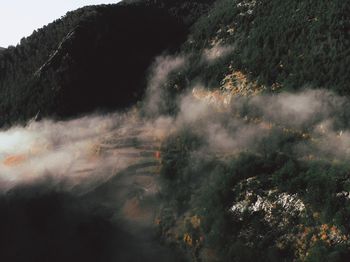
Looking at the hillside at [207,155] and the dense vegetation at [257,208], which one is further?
the hillside at [207,155]

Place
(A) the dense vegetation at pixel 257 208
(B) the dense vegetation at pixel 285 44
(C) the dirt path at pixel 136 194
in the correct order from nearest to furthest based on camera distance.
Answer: (A) the dense vegetation at pixel 257 208 < (C) the dirt path at pixel 136 194 < (B) the dense vegetation at pixel 285 44

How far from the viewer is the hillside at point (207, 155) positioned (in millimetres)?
120500

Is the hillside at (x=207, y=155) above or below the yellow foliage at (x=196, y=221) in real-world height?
above

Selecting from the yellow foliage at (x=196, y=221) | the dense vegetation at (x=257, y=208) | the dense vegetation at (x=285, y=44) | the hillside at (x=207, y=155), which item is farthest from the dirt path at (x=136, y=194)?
the dense vegetation at (x=285, y=44)

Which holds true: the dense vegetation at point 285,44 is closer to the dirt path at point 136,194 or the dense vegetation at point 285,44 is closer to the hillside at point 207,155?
the hillside at point 207,155

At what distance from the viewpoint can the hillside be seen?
395 ft

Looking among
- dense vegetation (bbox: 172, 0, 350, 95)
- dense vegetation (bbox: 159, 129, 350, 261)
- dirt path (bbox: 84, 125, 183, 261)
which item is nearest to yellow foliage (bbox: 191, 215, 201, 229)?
dense vegetation (bbox: 159, 129, 350, 261)

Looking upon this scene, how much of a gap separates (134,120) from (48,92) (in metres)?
32.7

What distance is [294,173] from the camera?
126250mm

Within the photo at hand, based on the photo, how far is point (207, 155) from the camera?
157m

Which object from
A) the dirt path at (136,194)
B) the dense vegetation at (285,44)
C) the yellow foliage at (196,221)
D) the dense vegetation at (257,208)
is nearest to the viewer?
the dense vegetation at (257,208)

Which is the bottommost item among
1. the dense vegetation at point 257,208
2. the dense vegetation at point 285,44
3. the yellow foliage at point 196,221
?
the yellow foliage at point 196,221

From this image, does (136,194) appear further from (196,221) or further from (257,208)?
(257,208)

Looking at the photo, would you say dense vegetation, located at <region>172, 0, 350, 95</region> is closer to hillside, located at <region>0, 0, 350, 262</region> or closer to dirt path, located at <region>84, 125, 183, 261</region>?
hillside, located at <region>0, 0, 350, 262</region>
